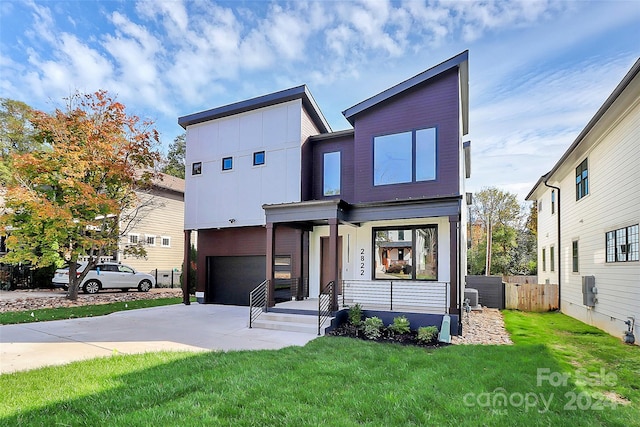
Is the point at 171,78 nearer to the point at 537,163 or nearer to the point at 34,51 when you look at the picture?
the point at 34,51

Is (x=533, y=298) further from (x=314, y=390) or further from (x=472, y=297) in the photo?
(x=314, y=390)

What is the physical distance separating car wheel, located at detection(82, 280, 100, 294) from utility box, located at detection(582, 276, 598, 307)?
18.4 m

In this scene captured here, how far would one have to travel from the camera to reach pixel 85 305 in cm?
1239

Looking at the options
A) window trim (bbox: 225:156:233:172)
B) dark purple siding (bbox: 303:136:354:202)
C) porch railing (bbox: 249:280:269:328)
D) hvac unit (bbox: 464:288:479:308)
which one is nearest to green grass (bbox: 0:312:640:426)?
porch railing (bbox: 249:280:269:328)

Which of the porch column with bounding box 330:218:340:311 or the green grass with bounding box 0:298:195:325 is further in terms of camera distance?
the green grass with bounding box 0:298:195:325

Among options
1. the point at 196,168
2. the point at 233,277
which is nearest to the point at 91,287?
the point at 233,277

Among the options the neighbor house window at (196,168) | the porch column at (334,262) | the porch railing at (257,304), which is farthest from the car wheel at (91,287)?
the porch column at (334,262)

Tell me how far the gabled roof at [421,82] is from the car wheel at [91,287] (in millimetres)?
13397

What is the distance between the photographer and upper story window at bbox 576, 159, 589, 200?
10.9 meters

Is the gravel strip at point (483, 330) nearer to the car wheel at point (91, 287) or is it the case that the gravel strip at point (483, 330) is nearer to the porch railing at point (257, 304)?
the porch railing at point (257, 304)

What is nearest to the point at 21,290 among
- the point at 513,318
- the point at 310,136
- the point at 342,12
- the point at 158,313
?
the point at 158,313

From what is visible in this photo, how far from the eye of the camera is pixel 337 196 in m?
11.7

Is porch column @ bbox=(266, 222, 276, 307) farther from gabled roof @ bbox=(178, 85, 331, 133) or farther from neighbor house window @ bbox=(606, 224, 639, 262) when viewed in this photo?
neighbor house window @ bbox=(606, 224, 639, 262)

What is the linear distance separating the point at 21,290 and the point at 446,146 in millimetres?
19829
